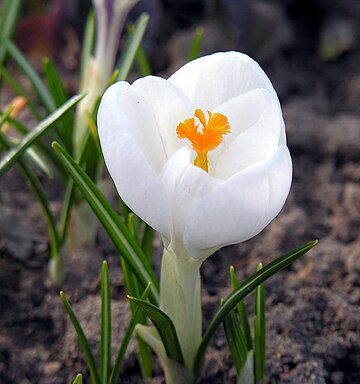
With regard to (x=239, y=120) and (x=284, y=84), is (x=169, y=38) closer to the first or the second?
(x=284, y=84)

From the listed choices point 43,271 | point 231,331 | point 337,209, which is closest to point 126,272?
point 231,331

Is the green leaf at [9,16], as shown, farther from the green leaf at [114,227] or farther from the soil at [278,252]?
the green leaf at [114,227]

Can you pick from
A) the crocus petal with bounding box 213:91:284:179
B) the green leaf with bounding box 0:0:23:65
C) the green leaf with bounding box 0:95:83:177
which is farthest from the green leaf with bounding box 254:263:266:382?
the green leaf with bounding box 0:0:23:65

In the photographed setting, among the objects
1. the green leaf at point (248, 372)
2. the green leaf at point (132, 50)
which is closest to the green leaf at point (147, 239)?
the green leaf at point (248, 372)

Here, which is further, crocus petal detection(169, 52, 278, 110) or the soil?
the soil

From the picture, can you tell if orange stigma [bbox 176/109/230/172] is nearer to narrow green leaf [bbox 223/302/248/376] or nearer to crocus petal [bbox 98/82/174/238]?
crocus petal [bbox 98/82/174/238]
